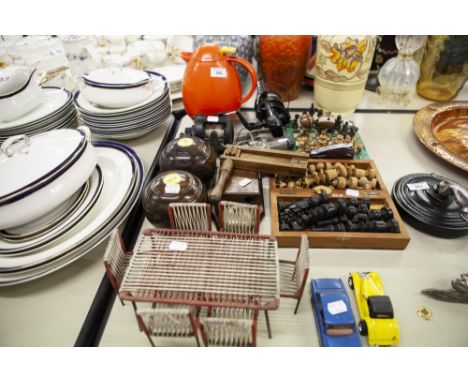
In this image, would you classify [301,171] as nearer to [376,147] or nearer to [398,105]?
[376,147]

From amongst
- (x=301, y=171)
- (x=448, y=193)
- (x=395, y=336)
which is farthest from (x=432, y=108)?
(x=395, y=336)

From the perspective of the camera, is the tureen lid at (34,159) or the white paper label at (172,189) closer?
the tureen lid at (34,159)

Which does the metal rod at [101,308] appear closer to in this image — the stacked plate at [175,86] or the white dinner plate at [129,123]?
the white dinner plate at [129,123]

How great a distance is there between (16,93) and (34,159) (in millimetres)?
419

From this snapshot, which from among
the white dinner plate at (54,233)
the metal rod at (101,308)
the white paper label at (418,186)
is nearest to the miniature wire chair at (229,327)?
the metal rod at (101,308)

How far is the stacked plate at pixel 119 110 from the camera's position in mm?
1083

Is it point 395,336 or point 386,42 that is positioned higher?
point 386,42

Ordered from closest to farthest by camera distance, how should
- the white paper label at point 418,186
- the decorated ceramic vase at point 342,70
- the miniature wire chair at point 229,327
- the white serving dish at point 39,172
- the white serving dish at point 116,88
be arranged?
1. the miniature wire chair at point 229,327
2. the white serving dish at point 39,172
3. the white paper label at point 418,186
4. the white serving dish at point 116,88
5. the decorated ceramic vase at point 342,70

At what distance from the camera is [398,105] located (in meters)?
1.50

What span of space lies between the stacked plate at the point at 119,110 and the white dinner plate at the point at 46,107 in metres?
0.05

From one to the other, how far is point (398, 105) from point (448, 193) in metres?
0.81

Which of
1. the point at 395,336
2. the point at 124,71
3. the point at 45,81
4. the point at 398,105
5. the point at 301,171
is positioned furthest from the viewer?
the point at 398,105

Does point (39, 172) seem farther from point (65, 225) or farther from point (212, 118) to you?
point (212, 118)

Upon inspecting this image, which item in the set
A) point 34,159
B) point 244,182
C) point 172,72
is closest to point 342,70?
point 244,182
